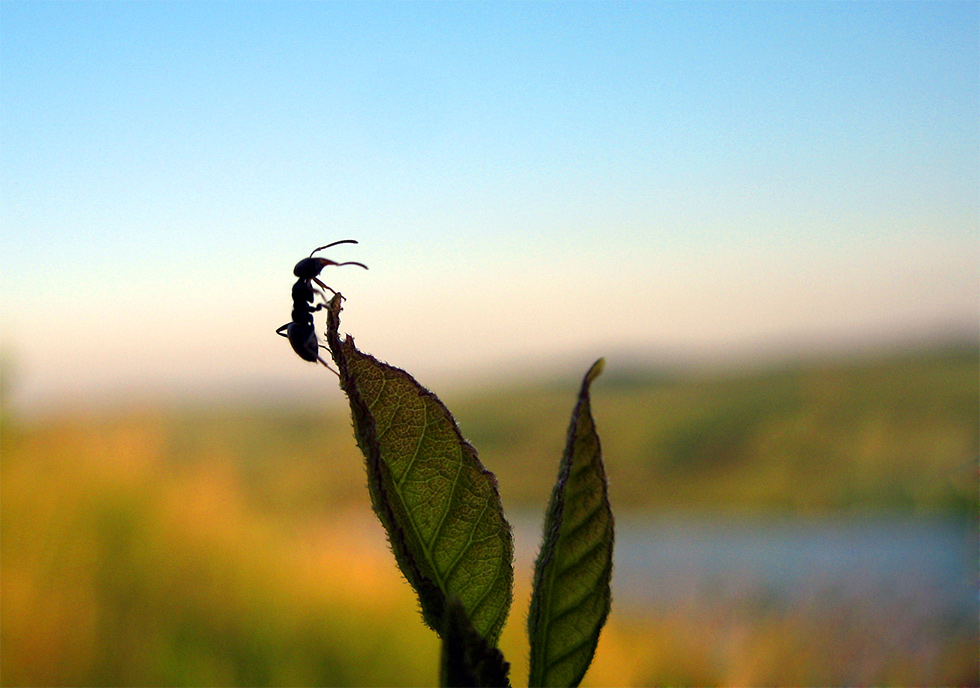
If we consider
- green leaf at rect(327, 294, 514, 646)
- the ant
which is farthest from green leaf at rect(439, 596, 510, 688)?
the ant

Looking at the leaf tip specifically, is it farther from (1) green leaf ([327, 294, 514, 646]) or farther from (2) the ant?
(2) the ant

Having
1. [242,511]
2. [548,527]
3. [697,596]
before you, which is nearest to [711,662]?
[697,596]

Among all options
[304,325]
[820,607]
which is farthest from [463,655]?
[820,607]

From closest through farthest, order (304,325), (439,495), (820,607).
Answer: (439,495) < (304,325) < (820,607)

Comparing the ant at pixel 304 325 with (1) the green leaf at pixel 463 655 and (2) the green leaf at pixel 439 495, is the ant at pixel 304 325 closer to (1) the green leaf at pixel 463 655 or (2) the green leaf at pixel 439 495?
(2) the green leaf at pixel 439 495

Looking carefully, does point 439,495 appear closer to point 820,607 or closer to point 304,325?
point 304,325
